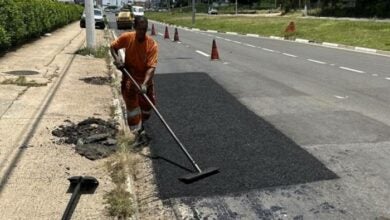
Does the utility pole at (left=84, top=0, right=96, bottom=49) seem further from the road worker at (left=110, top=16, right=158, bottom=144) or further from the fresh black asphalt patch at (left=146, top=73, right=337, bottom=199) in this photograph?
the road worker at (left=110, top=16, right=158, bottom=144)

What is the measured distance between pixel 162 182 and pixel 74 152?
1519 mm

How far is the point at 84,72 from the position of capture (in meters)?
14.1

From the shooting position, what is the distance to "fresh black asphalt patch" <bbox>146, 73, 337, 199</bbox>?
217 inches

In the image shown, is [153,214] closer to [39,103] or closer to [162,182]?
[162,182]

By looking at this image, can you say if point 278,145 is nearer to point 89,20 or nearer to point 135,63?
point 135,63

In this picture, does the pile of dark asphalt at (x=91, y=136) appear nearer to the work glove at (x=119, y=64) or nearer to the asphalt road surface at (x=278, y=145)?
the asphalt road surface at (x=278, y=145)

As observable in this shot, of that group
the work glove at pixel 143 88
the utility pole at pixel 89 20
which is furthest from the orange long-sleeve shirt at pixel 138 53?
the utility pole at pixel 89 20

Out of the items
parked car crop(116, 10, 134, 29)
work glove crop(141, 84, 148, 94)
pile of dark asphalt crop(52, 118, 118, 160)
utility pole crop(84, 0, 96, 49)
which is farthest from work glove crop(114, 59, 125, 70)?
parked car crop(116, 10, 134, 29)

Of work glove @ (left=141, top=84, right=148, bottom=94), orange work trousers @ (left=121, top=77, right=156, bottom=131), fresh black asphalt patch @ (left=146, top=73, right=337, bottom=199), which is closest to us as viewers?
fresh black asphalt patch @ (left=146, top=73, right=337, bottom=199)

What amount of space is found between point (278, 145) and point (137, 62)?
2.04 metres

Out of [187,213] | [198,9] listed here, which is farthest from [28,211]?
[198,9]

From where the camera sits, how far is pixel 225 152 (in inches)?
260

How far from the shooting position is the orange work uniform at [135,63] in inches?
269

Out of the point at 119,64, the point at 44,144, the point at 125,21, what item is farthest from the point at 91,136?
the point at 125,21
